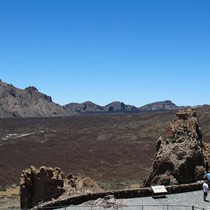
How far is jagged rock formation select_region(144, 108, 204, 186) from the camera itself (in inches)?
1085

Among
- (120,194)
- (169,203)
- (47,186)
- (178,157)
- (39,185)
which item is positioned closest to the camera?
(169,203)

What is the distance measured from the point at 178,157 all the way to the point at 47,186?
869cm

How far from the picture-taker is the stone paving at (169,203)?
21.3m

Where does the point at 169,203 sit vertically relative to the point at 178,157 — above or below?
below

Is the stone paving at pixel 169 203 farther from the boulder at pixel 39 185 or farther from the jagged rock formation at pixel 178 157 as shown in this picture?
the boulder at pixel 39 185

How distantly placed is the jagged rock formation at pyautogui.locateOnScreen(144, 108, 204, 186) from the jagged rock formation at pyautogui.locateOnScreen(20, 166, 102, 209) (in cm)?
411

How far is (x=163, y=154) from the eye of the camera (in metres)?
28.6

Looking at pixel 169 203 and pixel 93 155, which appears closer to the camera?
pixel 169 203

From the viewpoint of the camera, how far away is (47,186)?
2948 centimetres

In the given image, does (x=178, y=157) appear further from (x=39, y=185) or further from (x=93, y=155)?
(x=93, y=155)

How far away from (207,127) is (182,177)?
92473 mm

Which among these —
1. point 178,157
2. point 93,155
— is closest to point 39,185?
point 178,157

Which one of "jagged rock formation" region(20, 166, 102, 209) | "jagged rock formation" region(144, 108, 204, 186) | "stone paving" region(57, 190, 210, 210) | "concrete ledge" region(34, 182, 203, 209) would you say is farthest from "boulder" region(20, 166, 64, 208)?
"stone paving" region(57, 190, 210, 210)

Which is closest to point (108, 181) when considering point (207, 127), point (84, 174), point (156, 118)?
point (84, 174)
